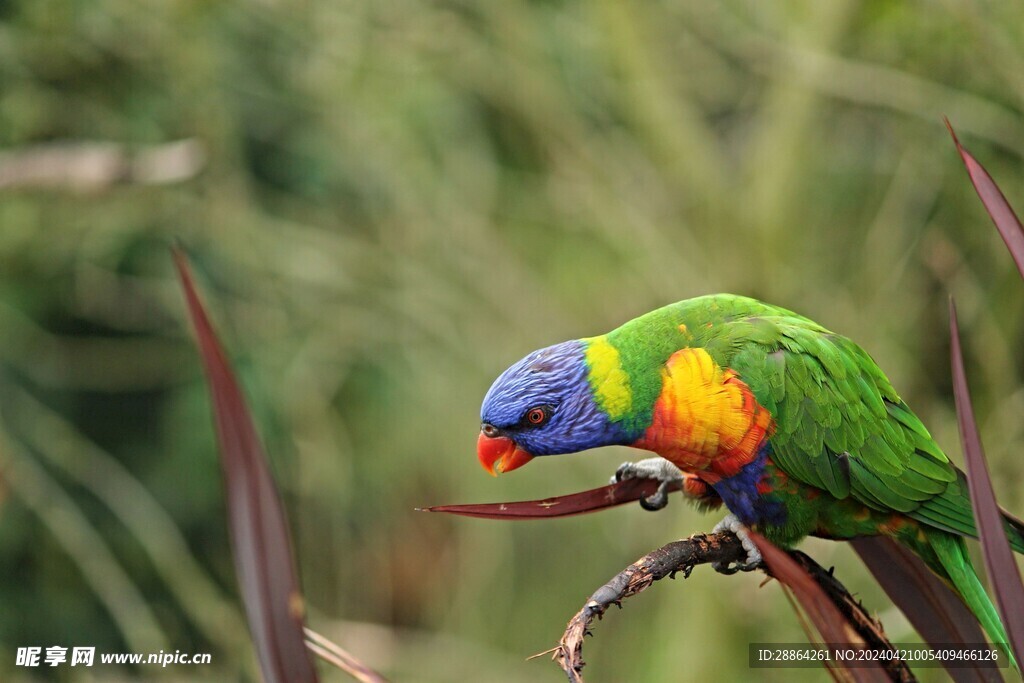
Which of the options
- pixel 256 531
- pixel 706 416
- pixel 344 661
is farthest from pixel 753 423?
pixel 256 531

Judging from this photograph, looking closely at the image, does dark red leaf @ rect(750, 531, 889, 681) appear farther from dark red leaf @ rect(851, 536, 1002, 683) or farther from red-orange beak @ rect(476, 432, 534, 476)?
red-orange beak @ rect(476, 432, 534, 476)

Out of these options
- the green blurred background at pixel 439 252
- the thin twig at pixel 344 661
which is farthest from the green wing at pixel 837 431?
the green blurred background at pixel 439 252

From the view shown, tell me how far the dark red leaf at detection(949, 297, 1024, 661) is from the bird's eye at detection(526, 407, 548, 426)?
713mm

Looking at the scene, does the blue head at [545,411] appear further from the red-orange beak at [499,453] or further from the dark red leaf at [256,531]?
the dark red leaf at [256,531]

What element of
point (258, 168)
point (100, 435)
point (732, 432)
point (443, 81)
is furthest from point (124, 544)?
point (732, 432)

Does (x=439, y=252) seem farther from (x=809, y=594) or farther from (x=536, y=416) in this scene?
(x=809, y=594)

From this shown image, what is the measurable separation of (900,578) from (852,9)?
2228 millimetres

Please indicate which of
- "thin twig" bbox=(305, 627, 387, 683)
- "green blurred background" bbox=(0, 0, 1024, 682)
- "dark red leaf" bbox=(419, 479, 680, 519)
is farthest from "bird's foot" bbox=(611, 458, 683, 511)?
"green blurred background" bbox=(0, 0, 1024, 682)

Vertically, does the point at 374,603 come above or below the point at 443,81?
below

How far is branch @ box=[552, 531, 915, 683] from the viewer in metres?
0.76

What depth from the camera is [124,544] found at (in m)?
3.54

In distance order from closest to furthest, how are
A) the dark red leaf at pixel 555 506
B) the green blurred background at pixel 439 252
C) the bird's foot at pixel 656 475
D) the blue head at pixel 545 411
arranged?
the dark red leaf at pixel 555 506
the blue head at pixel 545 411
the bird's foot at pixel 656 475
the green blurred background at pixel 439 252

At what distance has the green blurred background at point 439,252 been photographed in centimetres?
277

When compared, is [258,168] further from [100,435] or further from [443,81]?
[100,435]
